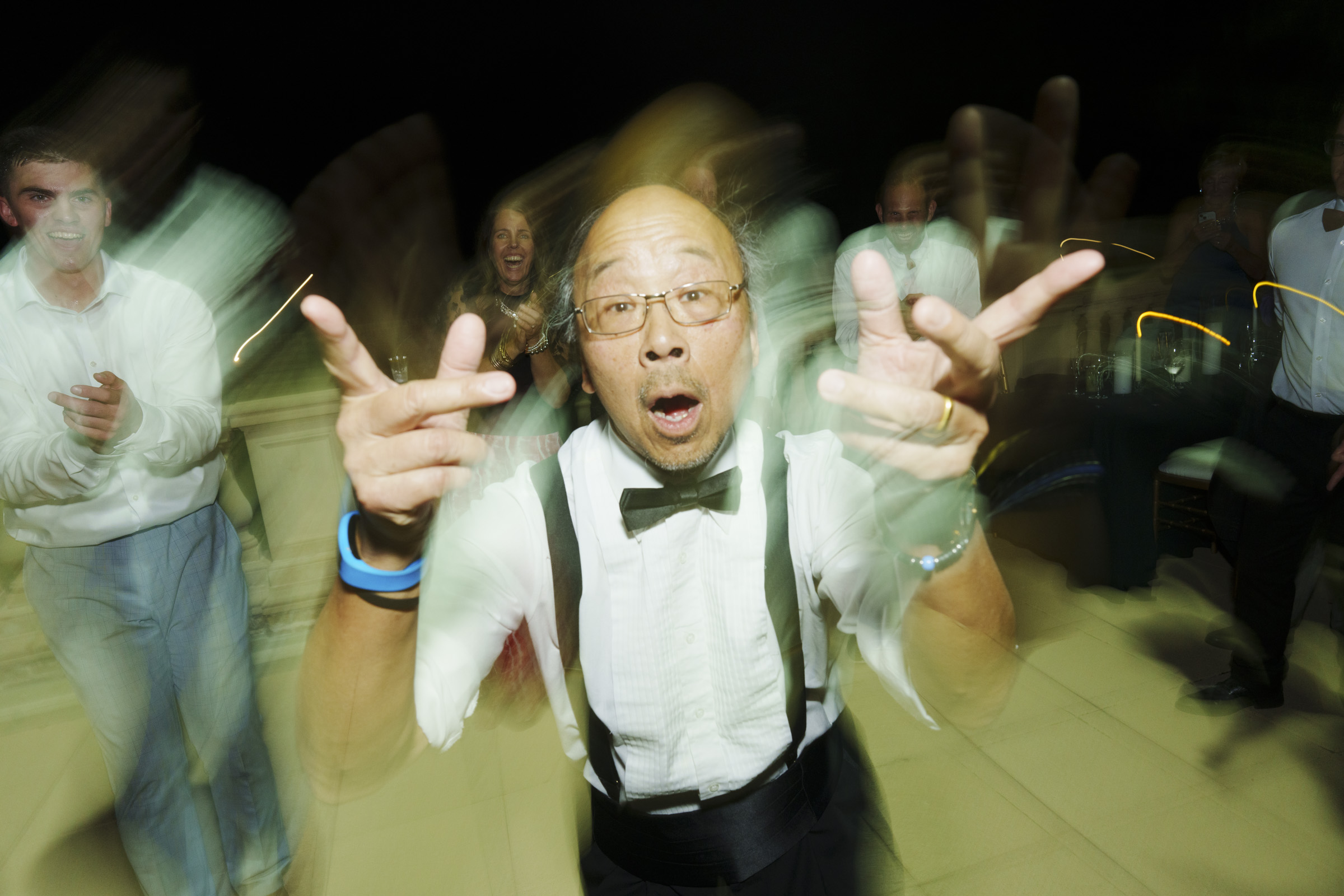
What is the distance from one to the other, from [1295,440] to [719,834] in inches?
108

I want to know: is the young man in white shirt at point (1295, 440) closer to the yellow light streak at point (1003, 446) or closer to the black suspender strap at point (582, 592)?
the yellow light streak at point (1003, 446)

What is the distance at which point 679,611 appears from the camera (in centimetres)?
132

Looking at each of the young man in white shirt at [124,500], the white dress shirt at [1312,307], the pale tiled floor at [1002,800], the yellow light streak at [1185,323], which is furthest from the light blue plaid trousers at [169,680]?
the yellow light streak at [1185,323]

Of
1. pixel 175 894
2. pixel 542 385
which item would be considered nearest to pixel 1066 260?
pixel 542 385

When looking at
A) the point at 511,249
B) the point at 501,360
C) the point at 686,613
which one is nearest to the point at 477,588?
the point at 686,613

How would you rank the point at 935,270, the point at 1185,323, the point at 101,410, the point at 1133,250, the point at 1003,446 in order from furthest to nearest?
the point at 1003,446, the point at 1133,250, the point at 935,270, the point at 1185,323, the point at 101,410

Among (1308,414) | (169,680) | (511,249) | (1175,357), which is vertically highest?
(511,249)

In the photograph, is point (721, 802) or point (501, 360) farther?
point (501, 360)

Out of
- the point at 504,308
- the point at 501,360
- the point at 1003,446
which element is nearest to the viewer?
the point at 501,360

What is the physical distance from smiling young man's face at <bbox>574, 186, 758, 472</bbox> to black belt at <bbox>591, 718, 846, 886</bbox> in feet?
2.11

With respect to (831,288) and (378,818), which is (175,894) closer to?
(378,818)

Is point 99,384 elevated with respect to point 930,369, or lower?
lower

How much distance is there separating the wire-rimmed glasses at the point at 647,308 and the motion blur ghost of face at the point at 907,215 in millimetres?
2527

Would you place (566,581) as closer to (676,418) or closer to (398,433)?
(676,418)
